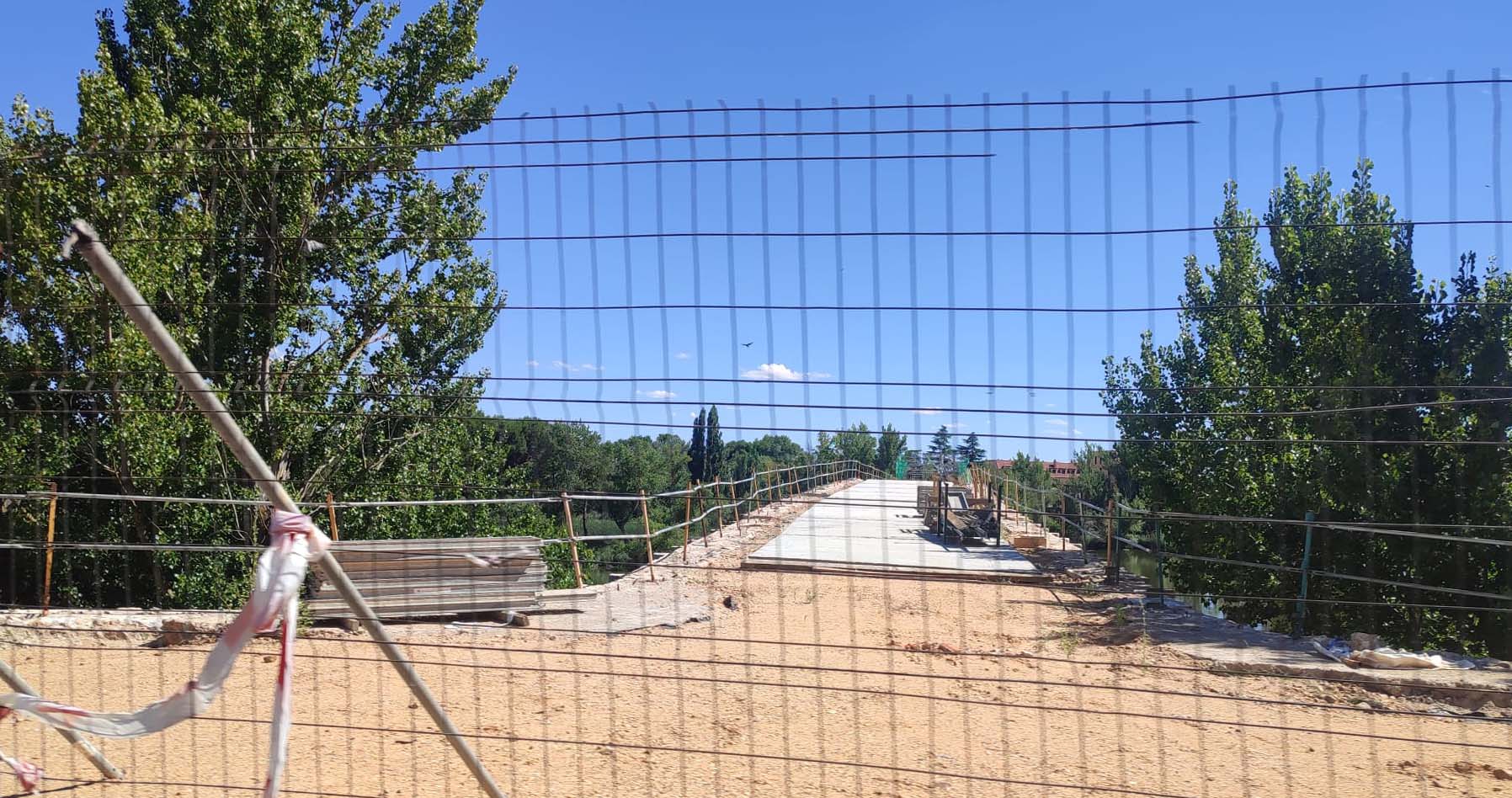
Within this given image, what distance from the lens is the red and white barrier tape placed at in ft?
6.75

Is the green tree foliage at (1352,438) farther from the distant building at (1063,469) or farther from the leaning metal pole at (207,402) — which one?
the leaning metal pole at (207,402)

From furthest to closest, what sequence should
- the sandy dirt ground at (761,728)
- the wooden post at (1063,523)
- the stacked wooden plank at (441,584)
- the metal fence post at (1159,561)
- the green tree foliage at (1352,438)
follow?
the green tree foliage at (1352,438), the stacked wooden plank at (441,584), the wooden post at (1063,523), the metal fence post at (1159,561), the sandy dirt ground at (761,728)

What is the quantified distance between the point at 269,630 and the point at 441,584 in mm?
6055

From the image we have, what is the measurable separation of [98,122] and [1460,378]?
56.0ft

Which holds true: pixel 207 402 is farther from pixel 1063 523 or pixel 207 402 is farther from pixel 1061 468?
pixel 1063 523

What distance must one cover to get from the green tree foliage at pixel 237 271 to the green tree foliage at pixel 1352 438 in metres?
7.87

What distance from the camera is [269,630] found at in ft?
6.95

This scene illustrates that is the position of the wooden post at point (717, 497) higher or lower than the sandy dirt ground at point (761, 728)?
higher

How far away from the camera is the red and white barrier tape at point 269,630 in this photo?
206cm

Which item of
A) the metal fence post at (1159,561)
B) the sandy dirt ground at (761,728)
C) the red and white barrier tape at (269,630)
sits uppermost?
the red and white barrier tape at (269,630)

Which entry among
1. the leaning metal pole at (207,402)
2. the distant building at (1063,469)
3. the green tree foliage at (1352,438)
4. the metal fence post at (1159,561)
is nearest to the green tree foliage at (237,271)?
the leaning metal pole at (207,402)

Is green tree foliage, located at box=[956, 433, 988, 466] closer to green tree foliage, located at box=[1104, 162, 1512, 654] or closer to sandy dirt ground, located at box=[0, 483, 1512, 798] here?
sandy dirt ground, located at box=[0, 483, 1512, 798]

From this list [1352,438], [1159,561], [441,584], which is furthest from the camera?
[1352,438]

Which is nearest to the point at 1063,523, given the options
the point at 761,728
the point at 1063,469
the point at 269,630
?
the point at 761,728
